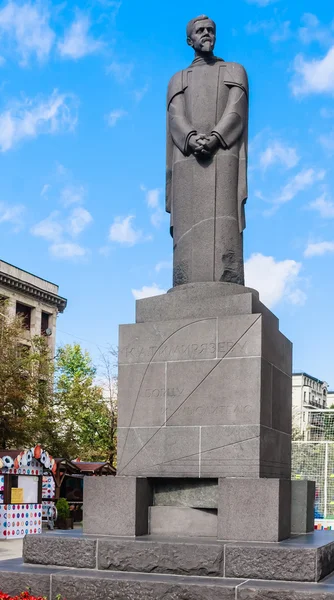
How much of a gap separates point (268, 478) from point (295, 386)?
85.1 m

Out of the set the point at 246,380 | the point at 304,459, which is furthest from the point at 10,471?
the point at 246,380

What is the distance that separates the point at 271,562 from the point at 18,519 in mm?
19173

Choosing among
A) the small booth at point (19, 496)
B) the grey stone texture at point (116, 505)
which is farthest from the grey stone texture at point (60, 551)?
the small booth at point (19, 496)

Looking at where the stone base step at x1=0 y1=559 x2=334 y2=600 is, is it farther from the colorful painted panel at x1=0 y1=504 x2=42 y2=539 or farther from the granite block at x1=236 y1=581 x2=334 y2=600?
the colorful painted panel at x1=0 y1=504 x2=42 y2=539

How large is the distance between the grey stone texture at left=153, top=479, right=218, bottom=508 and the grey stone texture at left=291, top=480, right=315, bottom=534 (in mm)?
1365

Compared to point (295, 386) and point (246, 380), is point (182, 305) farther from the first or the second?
point (295, 386)

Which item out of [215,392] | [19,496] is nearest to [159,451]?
[215,392]

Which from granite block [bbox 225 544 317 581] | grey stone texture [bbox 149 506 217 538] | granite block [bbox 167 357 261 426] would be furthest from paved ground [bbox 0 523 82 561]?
granite block [bbox 225 544 317 581]

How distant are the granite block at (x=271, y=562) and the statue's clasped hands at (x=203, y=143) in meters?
5.02

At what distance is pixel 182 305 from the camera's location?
9969 millimetres

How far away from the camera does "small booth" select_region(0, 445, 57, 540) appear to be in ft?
83.4

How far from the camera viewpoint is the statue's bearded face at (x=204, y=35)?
10828 mm

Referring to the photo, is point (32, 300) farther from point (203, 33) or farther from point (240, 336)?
point (240, 336)

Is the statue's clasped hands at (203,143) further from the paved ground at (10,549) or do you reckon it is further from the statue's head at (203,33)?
the paved ground at (10,549)
